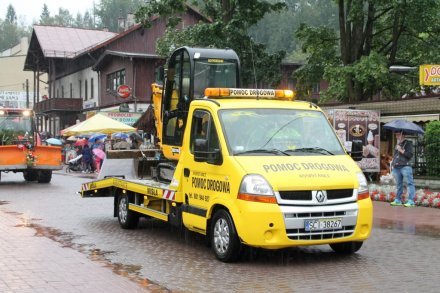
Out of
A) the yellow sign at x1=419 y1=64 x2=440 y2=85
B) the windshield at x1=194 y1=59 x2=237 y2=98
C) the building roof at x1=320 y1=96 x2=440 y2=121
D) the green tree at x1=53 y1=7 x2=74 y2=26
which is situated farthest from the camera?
the green tree at x1=53 y1=7 x2=74 y2=26

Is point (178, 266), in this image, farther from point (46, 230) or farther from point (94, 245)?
point (46, 230)

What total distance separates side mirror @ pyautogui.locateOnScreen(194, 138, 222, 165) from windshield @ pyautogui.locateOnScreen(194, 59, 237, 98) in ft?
8.82

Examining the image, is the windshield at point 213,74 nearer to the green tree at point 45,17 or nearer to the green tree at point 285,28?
the green tree at point 285,28

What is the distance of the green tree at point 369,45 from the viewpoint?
2561 centimetres

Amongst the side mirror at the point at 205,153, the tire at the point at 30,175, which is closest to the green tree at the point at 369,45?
the tire at the point at 30,175

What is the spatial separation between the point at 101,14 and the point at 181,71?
354 feet

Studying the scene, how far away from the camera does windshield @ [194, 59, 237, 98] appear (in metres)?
11.2

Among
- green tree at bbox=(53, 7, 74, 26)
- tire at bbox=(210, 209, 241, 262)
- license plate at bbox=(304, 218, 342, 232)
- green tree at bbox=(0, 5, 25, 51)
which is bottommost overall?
tire at bbox=(210, 209, 241, 262)

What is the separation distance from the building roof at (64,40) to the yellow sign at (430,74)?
38.9 metres

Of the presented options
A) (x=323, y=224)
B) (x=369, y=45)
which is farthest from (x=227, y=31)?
(x=323, y=224)

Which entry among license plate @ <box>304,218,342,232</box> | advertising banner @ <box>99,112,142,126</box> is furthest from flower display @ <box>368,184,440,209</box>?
advertising banner @ <box>99,112,142,126</box>

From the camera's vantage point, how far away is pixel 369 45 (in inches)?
1148

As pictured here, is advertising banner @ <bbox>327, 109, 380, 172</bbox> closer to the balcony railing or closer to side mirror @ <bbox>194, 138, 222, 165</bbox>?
side mirror @ <bbox>194, 138, 222, 165</bbox>

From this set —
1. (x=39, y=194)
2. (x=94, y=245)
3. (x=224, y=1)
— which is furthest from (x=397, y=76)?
(x=94, y=245)
